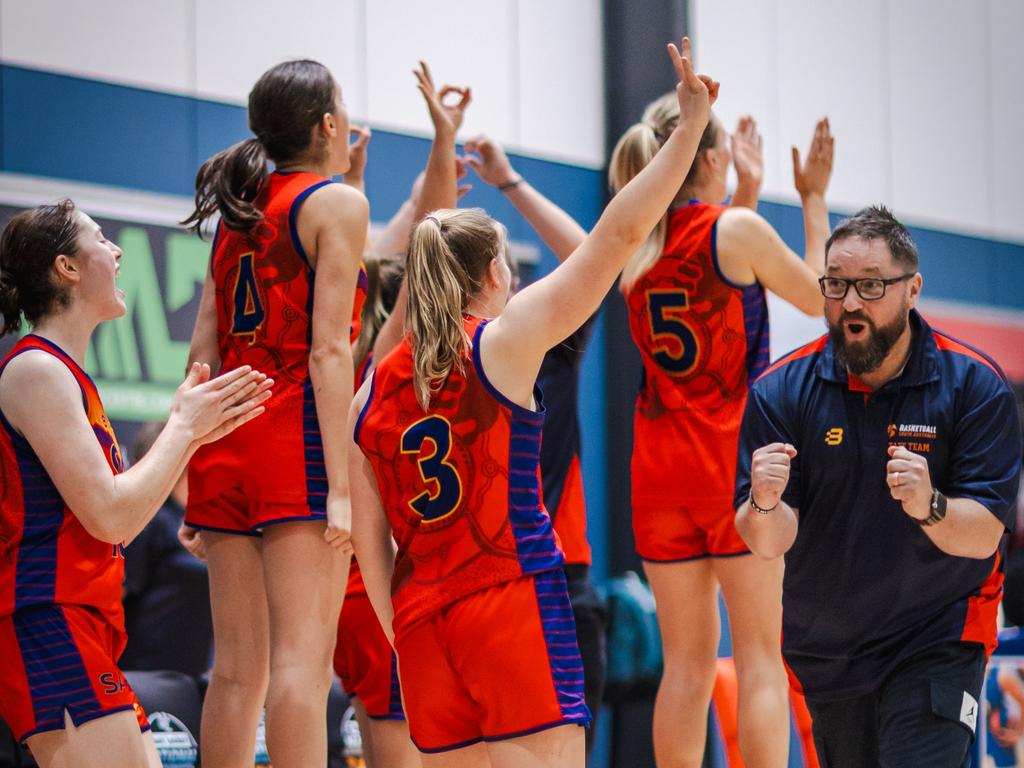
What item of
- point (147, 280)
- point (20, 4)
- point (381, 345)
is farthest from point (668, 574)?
point (20, 4)

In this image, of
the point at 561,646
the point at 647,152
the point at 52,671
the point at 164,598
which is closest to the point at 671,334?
the point at 647,152

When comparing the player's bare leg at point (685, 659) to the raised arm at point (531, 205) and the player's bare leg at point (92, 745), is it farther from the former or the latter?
the player's bare leg at point (92, 745)

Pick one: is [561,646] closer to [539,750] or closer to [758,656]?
[539,750]

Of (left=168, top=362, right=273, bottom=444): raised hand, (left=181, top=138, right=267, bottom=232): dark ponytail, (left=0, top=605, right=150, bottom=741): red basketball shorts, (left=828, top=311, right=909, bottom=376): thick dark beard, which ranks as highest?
(left=181, top=138, right=267, bottom=232): dark ponytail

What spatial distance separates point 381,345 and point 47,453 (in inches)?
46.9

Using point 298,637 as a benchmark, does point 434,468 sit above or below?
above

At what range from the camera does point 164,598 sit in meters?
5.43

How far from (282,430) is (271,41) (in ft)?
10.5

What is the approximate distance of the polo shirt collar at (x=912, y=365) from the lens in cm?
338

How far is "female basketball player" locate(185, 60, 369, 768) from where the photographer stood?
11.3 ft

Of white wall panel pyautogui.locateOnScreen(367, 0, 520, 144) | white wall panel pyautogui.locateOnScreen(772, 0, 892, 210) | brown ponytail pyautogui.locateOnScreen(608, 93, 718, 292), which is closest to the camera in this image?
brown ponytail pyautogui.locateOnScreen(608, 93, 718, 292)

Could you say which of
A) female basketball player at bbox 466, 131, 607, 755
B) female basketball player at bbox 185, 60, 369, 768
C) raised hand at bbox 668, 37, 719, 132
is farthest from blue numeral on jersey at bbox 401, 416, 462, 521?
female basketball player at bbox 466, 131, 607, 755

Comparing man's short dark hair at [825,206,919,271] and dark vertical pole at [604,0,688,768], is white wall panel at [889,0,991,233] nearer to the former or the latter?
dark vertical pole at [604,0,688,768]

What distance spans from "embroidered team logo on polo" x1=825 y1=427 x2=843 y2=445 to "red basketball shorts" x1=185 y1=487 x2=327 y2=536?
4.34 feet
